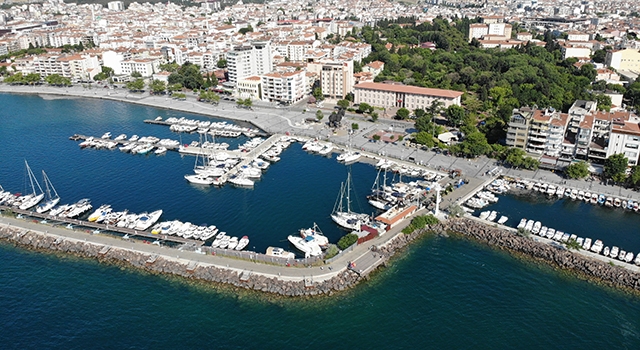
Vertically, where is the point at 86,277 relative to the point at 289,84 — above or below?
below

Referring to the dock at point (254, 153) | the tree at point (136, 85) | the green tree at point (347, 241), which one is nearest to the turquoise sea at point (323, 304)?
the green tree at point (347, 241)

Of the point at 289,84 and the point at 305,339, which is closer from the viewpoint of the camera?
the point at 305,339

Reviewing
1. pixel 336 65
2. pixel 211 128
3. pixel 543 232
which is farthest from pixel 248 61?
pixel 543 232

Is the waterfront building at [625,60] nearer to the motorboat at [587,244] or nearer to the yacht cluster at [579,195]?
the yacht cluster at [579,195]

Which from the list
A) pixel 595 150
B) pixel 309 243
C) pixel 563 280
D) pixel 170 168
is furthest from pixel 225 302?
pixel 595 150

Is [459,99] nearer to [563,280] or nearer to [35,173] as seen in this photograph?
[563,280]

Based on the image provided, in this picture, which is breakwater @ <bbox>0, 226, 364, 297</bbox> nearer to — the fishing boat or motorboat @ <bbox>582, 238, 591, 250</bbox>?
the fishing boat

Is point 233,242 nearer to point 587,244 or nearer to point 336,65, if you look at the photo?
point 587,244
